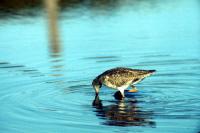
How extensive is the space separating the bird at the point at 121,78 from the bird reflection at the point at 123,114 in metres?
0.52

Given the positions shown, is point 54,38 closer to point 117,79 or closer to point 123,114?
point 117,79

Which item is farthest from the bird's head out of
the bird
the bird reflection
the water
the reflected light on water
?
the reflected light on water

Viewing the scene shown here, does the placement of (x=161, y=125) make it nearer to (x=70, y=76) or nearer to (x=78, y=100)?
(x=78, y=100)

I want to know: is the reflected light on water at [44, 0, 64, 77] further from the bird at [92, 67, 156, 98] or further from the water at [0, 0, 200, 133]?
the bird at [92, 67, 156, 98]

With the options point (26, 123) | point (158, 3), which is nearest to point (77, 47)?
point (26, 123)

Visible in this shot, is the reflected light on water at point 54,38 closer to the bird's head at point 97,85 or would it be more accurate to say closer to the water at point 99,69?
the water at point 99,69

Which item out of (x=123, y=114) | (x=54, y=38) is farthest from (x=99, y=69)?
(x=54, y=38)

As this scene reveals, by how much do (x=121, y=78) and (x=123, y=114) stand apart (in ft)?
6.78

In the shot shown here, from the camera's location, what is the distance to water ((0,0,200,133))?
42.7ft

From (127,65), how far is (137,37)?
5186 millimetres

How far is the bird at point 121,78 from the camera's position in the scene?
51.1 ft

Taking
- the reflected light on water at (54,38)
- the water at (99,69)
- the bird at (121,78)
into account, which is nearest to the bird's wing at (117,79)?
the bird at (121,78)

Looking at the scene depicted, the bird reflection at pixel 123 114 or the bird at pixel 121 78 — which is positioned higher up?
the bird at pixel 121 78

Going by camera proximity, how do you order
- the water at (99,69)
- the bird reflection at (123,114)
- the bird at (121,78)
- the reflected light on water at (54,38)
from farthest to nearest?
the reflected light on water at (54,38)
the bird at (121,78)
the water at (99,69)
the bird reflection at (123,114)
